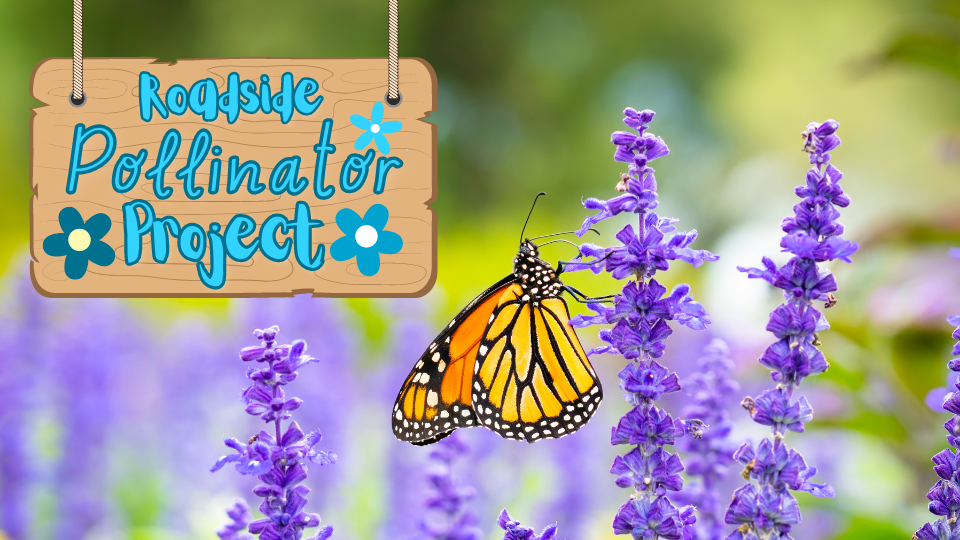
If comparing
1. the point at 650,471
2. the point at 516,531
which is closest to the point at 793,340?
the point at 650,471

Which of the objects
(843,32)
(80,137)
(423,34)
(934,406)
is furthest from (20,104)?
(934,406)

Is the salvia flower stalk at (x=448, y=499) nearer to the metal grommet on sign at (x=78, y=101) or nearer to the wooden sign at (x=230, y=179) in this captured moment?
the wooden sign at (x=230, y=179)

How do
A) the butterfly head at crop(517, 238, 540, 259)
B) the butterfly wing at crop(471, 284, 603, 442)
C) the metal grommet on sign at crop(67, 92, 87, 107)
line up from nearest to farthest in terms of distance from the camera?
the butterfly wing at crop(471, 284, 603, 442), the butterfly head at crop(517, 238, 540, 259), the metal grommet on sign at crop(67, 92, 87, 107)

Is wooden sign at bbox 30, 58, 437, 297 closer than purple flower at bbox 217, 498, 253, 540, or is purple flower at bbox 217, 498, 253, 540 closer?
purple flower at bbox 217, 498, 253, 540

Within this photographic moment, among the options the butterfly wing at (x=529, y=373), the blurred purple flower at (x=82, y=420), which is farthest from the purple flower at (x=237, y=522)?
the blurred purple flower at (x=82, y=420)

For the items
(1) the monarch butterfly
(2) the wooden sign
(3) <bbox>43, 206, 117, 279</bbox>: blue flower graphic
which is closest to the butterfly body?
(1) the monarch butterfly

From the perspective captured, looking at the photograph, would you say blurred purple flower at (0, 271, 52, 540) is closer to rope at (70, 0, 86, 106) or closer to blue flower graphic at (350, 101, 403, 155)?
rope at (70, 0, 86, 106)
